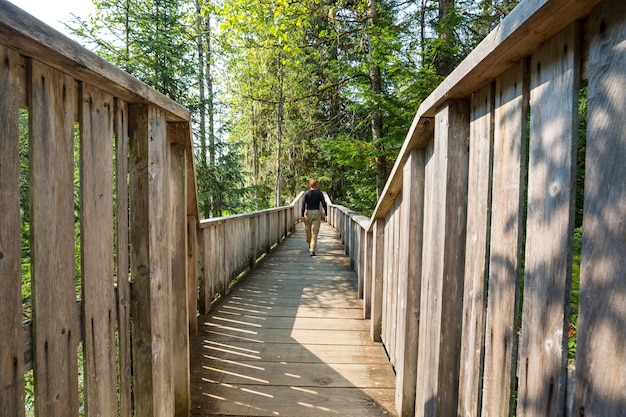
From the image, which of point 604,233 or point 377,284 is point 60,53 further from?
point 377,284

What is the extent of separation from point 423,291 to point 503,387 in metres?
0.80

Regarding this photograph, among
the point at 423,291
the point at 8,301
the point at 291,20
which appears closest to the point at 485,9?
the point at 291,20

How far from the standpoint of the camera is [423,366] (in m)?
1.93

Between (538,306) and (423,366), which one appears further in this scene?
(423,366)

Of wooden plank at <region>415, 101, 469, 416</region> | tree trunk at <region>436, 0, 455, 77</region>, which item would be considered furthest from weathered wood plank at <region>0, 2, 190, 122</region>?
tree trunk at <region>436, 0, 455, 77</region>

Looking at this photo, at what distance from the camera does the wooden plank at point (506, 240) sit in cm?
117

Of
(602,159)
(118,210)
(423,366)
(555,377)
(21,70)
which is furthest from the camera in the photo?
(423,366)

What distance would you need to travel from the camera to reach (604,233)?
799mm

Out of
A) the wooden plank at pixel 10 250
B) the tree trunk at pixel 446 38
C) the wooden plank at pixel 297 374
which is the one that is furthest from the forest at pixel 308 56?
the wooden plank at pixel 10 250

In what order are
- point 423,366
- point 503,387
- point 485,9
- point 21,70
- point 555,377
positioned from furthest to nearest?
point 485,9 → point 423,366 → point 503,387 → point 21,70 → point 555,377

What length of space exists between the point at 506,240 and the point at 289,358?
2.45m

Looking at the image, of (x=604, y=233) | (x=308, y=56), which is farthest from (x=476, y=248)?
(x=308, y=56)

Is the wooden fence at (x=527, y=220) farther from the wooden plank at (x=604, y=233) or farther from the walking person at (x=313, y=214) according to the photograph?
the walking person at (x=313, y=214)

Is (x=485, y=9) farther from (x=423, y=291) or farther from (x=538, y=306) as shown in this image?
(x=538, y=306)
